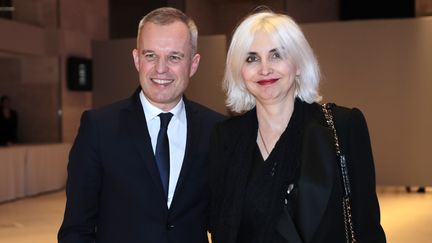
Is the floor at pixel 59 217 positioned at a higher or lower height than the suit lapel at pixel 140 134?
lower

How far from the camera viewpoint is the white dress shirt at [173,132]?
7.07ft

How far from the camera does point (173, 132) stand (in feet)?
7.34

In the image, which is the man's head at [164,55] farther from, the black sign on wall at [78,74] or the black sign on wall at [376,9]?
the black sign on wall at [376,9]

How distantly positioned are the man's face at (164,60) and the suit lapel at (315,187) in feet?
2.15

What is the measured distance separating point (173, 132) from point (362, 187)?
80 cm

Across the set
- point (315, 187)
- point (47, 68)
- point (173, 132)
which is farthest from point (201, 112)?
point (47, 68)

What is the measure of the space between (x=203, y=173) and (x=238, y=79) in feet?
1.38

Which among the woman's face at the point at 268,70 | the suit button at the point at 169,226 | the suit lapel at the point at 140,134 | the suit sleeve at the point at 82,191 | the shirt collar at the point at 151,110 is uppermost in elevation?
the woman's face at the point at 268,70

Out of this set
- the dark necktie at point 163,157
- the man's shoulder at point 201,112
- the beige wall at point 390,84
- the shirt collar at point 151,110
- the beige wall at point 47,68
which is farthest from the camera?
the beige wall at point 47,68

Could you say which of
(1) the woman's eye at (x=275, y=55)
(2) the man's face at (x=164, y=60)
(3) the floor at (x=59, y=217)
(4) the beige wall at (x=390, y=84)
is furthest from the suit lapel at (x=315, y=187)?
(4) the beige wall at (x=390, y=84)

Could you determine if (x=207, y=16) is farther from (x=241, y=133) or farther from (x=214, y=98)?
(x=241, y=133)

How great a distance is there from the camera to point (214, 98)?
441 inches

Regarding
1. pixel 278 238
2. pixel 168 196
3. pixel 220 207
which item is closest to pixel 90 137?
pixel 168 196

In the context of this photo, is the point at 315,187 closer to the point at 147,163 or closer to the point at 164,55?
the point at 147,163
